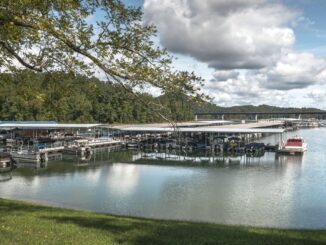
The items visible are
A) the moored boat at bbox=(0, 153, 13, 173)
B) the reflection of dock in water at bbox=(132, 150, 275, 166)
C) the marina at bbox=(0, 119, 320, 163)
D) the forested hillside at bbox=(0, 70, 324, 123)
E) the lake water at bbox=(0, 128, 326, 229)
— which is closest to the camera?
the forested hillside at bbox=(0, 70, 324, 123)

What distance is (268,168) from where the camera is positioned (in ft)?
139

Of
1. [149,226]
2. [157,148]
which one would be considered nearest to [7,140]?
[157,148]

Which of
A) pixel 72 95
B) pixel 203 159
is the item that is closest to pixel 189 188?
pixel 72 95

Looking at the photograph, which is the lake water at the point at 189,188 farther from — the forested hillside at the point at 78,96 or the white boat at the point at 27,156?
the forested hillside at the point at 78,96

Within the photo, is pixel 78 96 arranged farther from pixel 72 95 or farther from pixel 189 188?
pixel 189 188

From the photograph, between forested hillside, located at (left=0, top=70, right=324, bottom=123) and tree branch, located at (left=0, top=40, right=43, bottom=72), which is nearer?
forested hillside, located at (left=0, top=70, right=324, bottom=123)

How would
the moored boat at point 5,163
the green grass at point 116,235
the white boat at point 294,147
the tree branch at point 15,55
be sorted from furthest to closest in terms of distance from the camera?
the white boat at point 294,147
the moored boat at point 5,163
the tree branch at point 15,55
the green grass at point 116,235

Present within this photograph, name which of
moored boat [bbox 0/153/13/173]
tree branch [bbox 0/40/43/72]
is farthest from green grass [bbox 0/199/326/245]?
moored boat [bbox 0/153/13/173]

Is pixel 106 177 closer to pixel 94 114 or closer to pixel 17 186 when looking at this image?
pixel 17 186

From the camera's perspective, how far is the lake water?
2227 centimetres

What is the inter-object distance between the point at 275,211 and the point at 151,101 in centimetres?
1625

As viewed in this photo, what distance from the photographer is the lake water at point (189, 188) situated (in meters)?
22.3

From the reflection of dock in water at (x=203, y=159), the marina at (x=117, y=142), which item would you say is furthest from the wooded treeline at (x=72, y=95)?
the marina at (x=117, y=142)

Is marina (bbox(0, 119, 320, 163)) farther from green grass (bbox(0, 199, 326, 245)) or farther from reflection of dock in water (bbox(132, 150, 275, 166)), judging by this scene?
green grass (bbox(0, 199, 326, 245))
